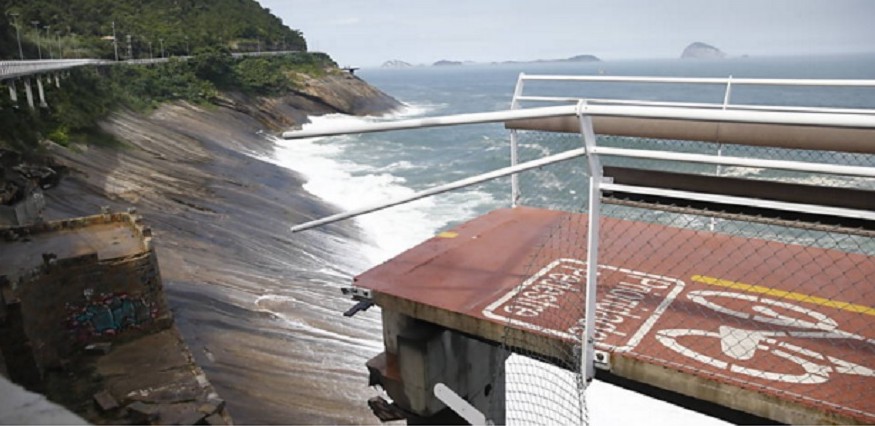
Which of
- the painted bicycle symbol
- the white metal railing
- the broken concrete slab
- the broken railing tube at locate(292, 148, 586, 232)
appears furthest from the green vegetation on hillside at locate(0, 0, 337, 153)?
the painted bicycle symbol

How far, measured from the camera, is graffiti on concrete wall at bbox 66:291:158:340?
12.2 metres

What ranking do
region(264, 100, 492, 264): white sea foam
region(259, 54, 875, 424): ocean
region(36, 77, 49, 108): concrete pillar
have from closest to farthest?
region(259, 54, 875, 424): ocean < region(264, 100, 492, 264): white sea foam < region(36, 77, 49, 108): concrete pillar

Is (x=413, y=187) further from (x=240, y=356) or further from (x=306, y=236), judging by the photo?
(x=240, y=356)

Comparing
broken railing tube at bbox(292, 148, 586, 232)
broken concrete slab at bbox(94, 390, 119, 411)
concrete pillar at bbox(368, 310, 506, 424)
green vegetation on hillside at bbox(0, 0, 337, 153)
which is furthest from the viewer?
green vegetation on hillside at bbox(0, 0, 337, 153)

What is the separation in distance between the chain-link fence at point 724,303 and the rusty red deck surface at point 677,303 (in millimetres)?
14

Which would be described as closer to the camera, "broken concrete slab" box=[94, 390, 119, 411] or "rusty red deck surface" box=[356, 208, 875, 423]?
A: "rusty red deck surface" box=[356, 208, 875, 423]

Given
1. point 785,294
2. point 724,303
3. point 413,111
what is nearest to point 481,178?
point 724,303

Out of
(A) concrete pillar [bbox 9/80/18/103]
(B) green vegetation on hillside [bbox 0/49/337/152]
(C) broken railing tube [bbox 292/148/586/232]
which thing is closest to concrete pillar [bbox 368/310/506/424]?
(C) broken railing tube [bbox 292/148/586/232]

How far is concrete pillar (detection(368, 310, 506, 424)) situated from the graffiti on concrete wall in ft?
25.9

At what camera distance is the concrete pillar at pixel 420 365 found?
21.9 feet

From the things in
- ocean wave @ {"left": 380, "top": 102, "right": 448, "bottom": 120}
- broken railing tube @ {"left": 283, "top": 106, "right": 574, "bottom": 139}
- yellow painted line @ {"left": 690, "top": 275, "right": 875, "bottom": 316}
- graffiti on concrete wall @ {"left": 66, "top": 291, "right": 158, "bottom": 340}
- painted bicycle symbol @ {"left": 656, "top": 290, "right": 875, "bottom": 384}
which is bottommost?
graffiti on concrete wall @ {"left": 66, "top": 291, "right": 158, "bottom": 340}

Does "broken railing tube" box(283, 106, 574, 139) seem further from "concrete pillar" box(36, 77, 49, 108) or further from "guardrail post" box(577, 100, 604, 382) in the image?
"concrete pillar" box(36, 77, 49, 108)

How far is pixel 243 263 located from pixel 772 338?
1593 cm

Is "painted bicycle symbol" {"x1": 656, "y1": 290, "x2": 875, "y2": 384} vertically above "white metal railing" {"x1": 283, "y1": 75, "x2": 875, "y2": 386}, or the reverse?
"white metal railing" {"x1": 283, "y1": 75, "x2": 875, "y2": 386}
